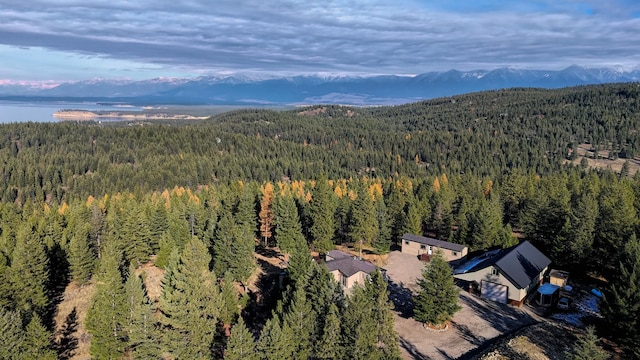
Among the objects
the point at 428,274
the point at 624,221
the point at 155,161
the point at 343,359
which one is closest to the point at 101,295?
the point at 343,359

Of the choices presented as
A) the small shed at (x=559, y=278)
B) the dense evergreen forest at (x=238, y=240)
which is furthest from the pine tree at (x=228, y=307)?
the small shed at (x=559, y=278)

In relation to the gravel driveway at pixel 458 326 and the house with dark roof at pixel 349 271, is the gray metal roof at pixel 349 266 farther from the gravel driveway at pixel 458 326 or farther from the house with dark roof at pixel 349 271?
the gravel driveway at pixel 458 326

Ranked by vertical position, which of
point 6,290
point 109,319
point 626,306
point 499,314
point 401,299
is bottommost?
point 401,299

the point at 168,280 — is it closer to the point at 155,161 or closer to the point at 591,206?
the point at 591,206

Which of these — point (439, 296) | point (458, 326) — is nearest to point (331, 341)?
point (439, 296)

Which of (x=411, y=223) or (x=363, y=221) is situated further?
(x=411, y=223)

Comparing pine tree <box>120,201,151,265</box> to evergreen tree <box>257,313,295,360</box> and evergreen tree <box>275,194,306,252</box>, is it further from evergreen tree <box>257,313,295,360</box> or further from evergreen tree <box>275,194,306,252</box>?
evergreen tree <box>257,313,295,360</box>

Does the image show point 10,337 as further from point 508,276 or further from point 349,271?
point 508,276
